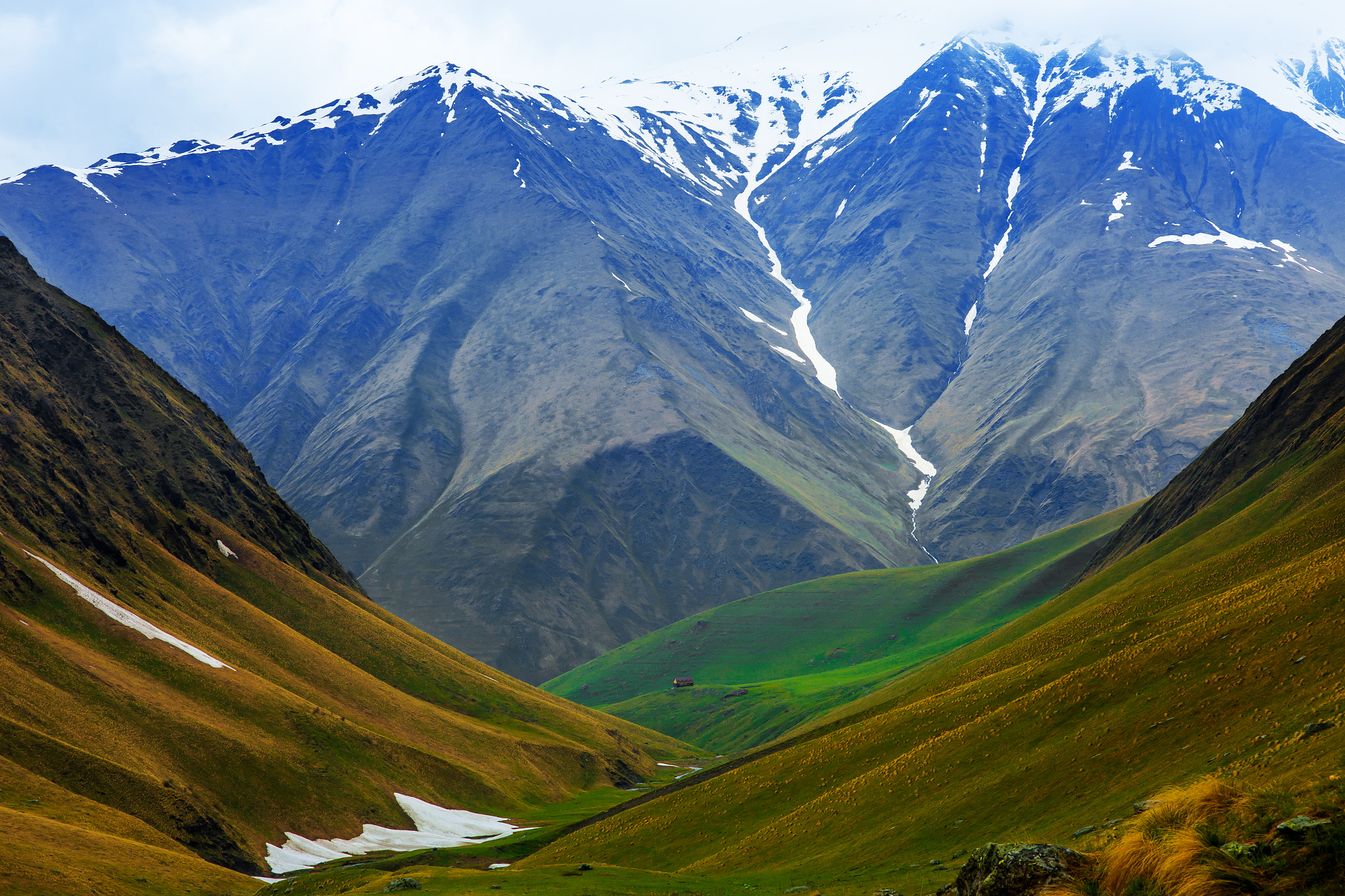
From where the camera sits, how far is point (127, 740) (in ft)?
195

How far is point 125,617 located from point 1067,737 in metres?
70.7

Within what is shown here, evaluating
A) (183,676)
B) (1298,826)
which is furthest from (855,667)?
(1298,826)

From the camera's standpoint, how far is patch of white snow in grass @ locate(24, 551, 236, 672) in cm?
7375

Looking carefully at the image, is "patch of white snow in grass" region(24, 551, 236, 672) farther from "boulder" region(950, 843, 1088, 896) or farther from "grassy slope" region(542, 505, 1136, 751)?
"grassy slope" region(542, 505, 1136, 751)

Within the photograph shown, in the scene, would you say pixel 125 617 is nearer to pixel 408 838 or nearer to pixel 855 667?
pixel 408 838

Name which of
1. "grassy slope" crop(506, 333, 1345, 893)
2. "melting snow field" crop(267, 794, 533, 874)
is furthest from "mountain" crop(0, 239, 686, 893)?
"grassy slope" crop(506, 333, 1345, 893)

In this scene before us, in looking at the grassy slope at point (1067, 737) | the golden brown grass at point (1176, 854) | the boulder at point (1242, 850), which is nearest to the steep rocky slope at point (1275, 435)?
the grassy slope at point (1067, 737)

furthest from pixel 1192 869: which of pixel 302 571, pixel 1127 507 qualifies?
pixel 1127 507

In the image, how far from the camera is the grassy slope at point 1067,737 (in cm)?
2892

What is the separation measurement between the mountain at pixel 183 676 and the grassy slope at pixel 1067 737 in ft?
74.6

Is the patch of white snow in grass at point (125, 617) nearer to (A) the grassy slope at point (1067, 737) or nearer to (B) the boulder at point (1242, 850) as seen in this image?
(A) the grassy slope at point (1067, 737)

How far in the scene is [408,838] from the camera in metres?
70.0

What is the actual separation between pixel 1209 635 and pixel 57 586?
78015mm

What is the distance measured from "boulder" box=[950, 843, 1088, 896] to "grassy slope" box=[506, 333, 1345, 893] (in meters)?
6.01
